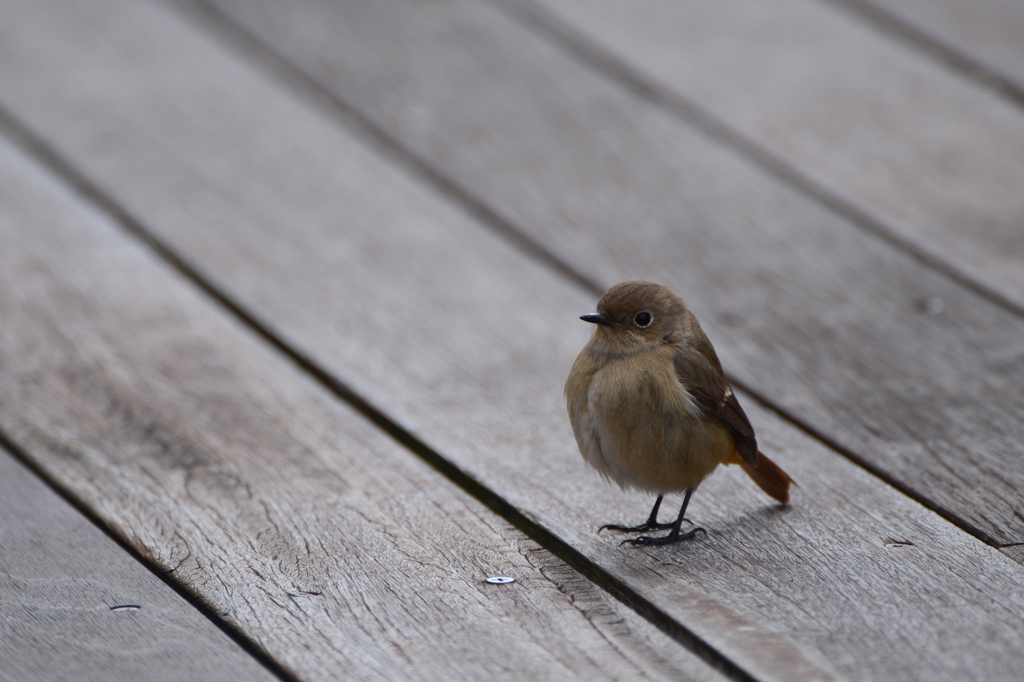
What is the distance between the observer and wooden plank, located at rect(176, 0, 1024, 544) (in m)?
2.47

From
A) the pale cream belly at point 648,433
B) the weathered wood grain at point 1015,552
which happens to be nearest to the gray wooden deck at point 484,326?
the weathered wood grain at point 1015,552

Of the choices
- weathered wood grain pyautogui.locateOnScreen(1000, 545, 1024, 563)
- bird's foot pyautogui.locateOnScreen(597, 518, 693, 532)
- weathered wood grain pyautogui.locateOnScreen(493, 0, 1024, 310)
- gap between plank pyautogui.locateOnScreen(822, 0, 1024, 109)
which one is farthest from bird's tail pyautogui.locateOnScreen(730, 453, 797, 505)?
gap between plank pyautogui.locateOnScreen(822, 0, 1024, 109)

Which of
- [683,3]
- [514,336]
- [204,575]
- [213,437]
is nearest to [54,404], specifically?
[213,437]

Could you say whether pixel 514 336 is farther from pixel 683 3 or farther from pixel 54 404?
pixel 683 3

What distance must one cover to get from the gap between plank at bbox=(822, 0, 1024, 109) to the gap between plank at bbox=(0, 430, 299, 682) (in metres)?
3.27

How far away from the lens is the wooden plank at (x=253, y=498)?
1.74 m

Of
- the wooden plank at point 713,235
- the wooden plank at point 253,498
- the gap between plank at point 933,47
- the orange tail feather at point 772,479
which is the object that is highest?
the gap between plank at point 933,47

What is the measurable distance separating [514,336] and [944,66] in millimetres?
2172

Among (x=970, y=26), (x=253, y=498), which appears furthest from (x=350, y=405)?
(x=970, y=26)

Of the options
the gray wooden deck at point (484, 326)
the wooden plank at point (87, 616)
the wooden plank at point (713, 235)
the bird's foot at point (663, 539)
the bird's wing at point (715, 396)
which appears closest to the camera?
the wooden plank at point (87, 616)

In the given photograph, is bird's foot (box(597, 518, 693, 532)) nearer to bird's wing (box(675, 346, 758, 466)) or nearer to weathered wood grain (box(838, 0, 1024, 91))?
bird's wing (box(675, 346, 758, 466))

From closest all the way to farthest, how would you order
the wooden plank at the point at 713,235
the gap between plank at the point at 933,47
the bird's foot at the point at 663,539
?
the bird's foot at the point at 663,539
the wooden plank at the point at 713,235
the gap between plank at the point at 933,47

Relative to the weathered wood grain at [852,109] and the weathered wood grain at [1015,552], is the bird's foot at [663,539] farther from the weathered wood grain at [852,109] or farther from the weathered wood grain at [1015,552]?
the weathered wood grain at [852,109]

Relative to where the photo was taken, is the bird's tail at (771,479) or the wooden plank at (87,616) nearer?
the wooden plank at (87,616)
